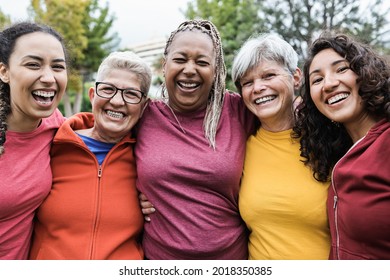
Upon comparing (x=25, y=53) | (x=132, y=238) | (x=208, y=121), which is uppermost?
(x=25, y=53)

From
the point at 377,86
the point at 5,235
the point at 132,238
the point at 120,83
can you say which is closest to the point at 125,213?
the point at 132,238

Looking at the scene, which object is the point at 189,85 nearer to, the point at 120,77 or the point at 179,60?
the point at 179,60

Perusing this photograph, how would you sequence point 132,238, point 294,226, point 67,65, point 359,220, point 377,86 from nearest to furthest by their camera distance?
point 359,220, point 377,86, point 294,226, point 132,238, point 67,65

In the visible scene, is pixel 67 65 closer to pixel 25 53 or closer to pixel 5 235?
pixel 25 53

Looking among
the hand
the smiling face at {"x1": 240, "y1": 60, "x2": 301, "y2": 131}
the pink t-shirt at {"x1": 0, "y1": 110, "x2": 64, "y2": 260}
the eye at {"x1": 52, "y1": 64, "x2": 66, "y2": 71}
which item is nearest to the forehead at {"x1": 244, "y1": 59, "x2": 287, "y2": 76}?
the smiling face at {"x1": 240, "y1": 60, "x2": 301, "y2": 131}

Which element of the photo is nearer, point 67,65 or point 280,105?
point 280,105

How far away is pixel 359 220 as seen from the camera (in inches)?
88.0

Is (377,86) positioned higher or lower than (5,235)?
higher

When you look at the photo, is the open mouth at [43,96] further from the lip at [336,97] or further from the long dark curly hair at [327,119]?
the lip at [336,97]

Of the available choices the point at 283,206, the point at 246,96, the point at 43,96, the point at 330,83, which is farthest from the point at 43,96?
the point at 330,83

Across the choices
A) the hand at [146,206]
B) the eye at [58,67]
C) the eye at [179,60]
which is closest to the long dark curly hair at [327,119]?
the eye at [179,60]

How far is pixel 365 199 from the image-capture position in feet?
7.29

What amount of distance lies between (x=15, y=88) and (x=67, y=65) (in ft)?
1.72

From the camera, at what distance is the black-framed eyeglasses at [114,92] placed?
292 cm
